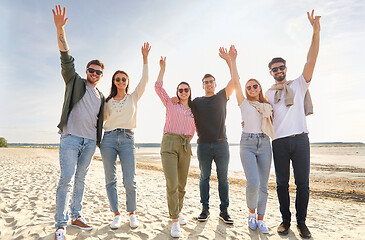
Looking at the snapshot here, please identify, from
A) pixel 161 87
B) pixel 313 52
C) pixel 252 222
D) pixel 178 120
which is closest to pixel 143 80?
pixel 161 87

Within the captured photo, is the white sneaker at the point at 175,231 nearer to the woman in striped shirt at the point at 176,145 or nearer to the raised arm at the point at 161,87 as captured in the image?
the woman in striped shirt at the point at 176,145

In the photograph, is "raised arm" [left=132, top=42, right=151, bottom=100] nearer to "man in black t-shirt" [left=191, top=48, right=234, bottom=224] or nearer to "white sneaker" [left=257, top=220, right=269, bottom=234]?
"man in black t-shirt" [left=191, top=48, right=234, bottom=224]

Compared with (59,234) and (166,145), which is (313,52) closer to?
(166,145)

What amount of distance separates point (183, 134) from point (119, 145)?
113cm

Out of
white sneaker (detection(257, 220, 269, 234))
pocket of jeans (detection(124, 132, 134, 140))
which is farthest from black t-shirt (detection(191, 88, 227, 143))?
white sneaker (detection(257, 220, 269, 234))

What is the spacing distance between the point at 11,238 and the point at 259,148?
439 centimetres

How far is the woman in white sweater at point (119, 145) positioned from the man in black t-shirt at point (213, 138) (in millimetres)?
1253

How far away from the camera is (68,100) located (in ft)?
10.9

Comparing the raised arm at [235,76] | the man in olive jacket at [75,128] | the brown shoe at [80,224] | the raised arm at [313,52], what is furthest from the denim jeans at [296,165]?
the brown shoe at [80,224]

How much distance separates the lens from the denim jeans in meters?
3.54

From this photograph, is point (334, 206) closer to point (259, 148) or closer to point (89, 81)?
point (259, 148)

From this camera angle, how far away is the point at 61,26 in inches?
132

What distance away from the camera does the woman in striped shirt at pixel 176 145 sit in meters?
3.42

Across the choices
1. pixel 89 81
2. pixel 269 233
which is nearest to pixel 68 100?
pixel 89 81
